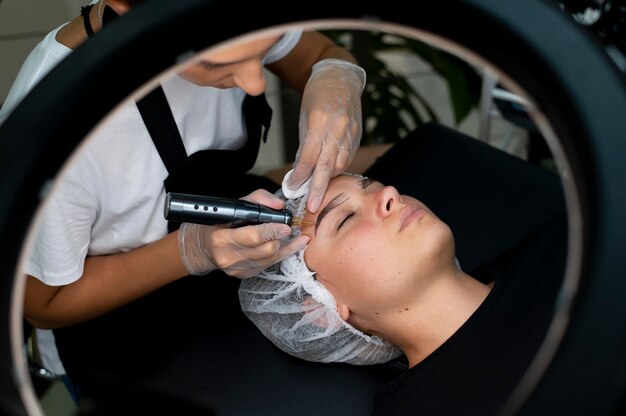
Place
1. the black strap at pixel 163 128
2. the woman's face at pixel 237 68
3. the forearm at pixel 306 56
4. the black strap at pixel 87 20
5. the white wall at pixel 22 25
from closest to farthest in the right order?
the woman's face at pixel 237 68
the black strap at pixel 87 20
the black strap at pixel 163 128
the white wall at pixel 22 25
the forearm at pixel 306 56

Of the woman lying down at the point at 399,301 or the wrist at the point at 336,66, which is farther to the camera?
the wrist at the point at 336,66

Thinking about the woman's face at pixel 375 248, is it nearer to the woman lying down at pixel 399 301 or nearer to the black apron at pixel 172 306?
the woman lying down at pixel 399 301

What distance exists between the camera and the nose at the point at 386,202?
3.83 feet

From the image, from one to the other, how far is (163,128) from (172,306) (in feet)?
1.23

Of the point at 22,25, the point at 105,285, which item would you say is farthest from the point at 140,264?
the point at 22,25

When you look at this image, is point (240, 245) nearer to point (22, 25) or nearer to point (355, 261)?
point (355, 261)

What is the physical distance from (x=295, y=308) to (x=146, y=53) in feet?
2.81

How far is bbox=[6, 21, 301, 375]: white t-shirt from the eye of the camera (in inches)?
41.6

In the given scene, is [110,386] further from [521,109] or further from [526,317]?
[521,109]

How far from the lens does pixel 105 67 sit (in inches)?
15.7

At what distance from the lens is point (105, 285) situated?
46.2 inches

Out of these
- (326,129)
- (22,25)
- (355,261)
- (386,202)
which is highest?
(22,25)

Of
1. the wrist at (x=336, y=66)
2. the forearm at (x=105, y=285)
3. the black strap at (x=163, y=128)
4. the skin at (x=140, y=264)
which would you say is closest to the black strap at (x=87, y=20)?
the skin at (x=140, y=264)

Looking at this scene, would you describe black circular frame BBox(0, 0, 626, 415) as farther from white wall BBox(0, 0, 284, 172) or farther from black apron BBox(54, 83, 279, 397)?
white wall BBox(0, 0, 284, 172)
